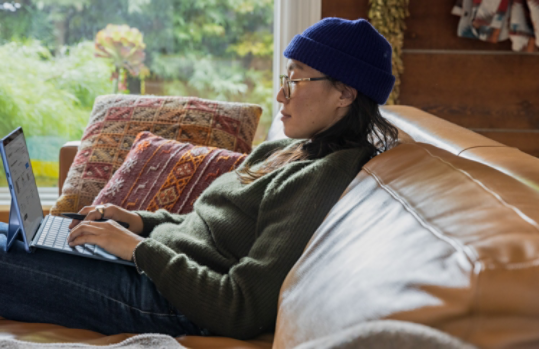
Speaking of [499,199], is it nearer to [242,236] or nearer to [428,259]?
[428,259]

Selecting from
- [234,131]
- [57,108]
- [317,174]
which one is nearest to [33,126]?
[57,108]

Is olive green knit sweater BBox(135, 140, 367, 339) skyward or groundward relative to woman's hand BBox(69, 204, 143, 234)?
skyward

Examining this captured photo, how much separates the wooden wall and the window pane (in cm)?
54

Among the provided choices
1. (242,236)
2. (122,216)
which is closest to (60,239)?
(122,216)

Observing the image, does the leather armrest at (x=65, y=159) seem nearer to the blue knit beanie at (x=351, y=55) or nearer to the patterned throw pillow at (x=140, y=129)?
the patterned throw pillow at (x=140, y=129)

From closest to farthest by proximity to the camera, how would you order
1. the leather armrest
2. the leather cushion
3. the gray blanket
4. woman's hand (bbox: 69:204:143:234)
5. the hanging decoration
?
the leather cushion
the gray blanket
woman's hand (bbox: 69:204:143:234)
the leather armrest
the hanging decoration

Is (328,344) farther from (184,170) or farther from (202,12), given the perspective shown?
(202,12)

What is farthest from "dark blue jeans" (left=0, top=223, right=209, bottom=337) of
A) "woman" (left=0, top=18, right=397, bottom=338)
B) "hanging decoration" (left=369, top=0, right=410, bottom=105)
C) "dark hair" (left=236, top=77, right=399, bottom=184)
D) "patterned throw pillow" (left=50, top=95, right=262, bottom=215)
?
"hanging decoration" (left=369, top=0, right=410, bottom=105)

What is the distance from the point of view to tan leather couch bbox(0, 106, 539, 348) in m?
0.49

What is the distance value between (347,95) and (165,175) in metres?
0.78

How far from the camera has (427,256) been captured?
1.95 ft

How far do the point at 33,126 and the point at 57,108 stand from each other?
0.16 m

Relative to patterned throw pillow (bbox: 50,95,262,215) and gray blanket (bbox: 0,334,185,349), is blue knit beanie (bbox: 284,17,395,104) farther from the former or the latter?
patterned throw pillow (bbox: 50,95,262,215)

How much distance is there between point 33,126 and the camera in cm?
309
